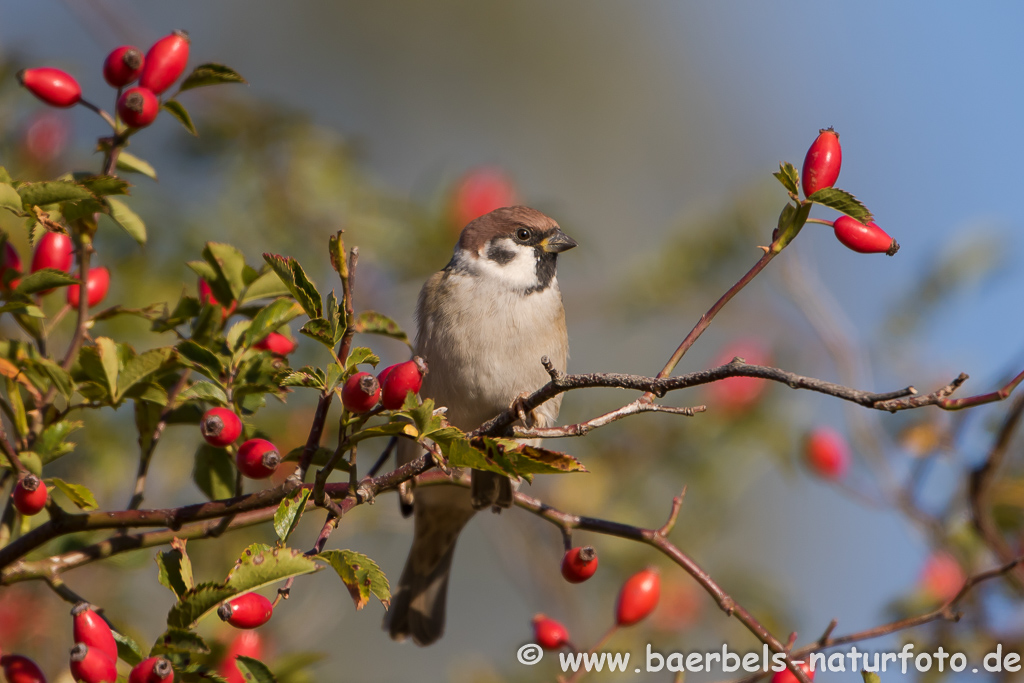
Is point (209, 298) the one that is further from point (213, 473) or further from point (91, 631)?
point (91, 631)

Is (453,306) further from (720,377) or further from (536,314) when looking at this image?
(720,377)

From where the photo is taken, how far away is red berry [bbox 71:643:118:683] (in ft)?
4.63

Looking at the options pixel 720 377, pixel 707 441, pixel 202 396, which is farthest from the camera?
pixel 707 441

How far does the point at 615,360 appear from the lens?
9297 millimetres

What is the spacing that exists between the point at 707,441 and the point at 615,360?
532cm

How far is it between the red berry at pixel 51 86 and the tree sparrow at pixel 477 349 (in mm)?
1425

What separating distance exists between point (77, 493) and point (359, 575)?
0.54 metres

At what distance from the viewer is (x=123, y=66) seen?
5.94 feet

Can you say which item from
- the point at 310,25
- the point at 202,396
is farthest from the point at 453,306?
the point at 310,25

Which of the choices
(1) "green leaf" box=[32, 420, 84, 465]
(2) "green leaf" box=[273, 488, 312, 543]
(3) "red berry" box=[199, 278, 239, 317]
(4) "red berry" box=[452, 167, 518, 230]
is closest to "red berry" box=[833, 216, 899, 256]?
(2) "green leaf" box=[273, 488, 312, 543]

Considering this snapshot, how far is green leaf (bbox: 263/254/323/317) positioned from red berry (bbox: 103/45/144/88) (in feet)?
1.73

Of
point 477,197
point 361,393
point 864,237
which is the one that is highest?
point 477,197

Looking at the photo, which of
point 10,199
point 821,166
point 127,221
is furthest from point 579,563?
point 10,199

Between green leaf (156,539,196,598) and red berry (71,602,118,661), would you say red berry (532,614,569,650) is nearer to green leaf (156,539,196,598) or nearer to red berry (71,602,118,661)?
green leaf (156,539,196,598)
